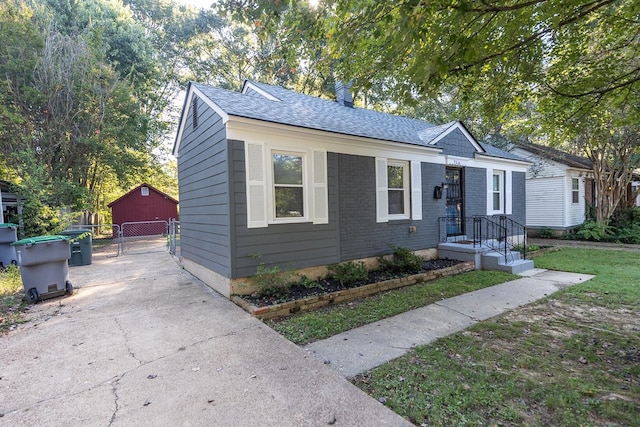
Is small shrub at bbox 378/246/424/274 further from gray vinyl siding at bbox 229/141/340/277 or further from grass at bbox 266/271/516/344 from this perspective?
gray vinyl siding at bbox 229/141/340/277

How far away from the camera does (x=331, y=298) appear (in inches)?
199

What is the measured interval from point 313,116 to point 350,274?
3589mm

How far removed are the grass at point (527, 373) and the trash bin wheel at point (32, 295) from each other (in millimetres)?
5640

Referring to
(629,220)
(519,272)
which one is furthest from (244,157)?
(629,220)

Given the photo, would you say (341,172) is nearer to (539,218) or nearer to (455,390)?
(455,390)

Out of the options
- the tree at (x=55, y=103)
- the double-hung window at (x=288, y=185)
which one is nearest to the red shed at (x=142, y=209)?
the tree at (x=55, y=103)

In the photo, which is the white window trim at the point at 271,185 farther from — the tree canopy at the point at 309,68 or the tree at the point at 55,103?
the tree at the point at 55,103

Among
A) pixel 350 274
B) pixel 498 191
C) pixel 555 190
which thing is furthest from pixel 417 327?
pixel 555 190

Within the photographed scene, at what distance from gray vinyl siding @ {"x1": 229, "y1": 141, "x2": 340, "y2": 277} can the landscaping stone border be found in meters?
0.81

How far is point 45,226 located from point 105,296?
558 cm

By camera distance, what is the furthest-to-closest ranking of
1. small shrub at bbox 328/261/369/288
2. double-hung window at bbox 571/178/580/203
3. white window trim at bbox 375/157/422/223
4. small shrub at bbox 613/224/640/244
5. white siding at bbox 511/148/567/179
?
double-hung window at bbox 571/178/580/203 → white siding at bbox 511/148/567/179 → small shrub at bbox 613/224/640/244 → white window trim at bbox 375/157/422/223 → small shrub at bbox 328/261/369/288

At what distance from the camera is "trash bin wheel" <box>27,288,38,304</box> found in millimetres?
4941

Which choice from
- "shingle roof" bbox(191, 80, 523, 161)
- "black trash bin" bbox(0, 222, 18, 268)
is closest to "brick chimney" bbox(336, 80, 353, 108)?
"shingle roof" bbox(191, 80, 523, 161)

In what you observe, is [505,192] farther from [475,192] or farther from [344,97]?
[344,97]
